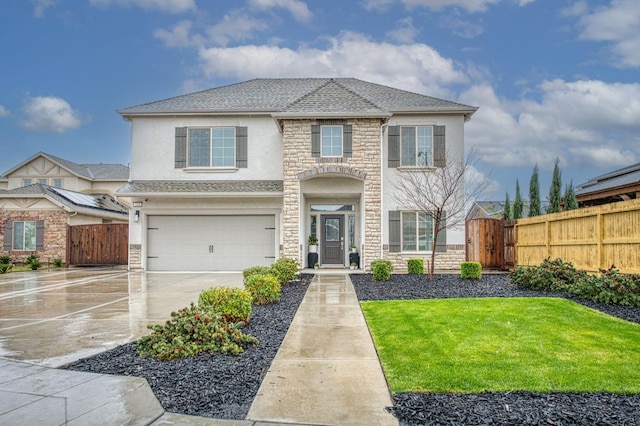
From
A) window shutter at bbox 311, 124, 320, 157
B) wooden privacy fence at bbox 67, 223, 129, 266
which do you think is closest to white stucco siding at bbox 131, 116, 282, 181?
window shutter at bbox 311, 124, 320, 157

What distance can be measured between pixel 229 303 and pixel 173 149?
460 inches

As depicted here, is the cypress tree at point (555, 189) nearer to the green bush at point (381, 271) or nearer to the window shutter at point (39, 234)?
the green bush at point (381, 271)

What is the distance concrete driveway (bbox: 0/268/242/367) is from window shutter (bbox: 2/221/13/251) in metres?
8.32

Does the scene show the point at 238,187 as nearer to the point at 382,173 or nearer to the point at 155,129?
the point at 155,129

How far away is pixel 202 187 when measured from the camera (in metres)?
15.5

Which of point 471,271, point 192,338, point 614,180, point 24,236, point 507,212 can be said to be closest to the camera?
point 192,338

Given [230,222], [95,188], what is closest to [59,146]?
[95,188]

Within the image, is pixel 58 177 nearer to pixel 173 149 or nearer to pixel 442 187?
pixel 173 149

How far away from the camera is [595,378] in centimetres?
384

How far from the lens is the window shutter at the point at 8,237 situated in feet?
66.5

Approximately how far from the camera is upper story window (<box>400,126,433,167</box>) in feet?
50.5

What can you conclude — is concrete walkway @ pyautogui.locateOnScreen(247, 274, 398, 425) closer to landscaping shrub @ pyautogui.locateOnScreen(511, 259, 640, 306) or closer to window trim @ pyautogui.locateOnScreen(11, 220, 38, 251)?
landscaping shrub @ pyautogui.locateOnScreen(511, 259, 640, 306)

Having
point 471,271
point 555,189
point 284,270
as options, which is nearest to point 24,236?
point 284,270

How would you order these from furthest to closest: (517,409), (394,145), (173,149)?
(173,149)
(394,145)
(517,409)
